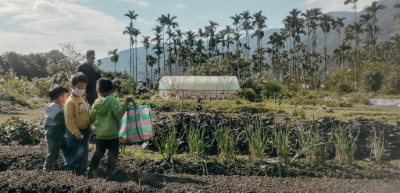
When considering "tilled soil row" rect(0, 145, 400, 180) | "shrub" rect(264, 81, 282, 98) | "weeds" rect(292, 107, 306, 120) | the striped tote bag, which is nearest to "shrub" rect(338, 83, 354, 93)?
"shrub" rect(264, 81, 282, 98)

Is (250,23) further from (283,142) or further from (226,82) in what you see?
(283,142)

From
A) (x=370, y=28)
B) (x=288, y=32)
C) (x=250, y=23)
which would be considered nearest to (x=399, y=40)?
(x=370, y=28)

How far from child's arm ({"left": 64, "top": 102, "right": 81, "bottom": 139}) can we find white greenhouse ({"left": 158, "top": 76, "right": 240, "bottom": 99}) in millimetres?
23301

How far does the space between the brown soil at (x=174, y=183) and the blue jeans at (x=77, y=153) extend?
12.1 inches

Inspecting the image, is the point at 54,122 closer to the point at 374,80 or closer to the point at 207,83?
the point at 207,83

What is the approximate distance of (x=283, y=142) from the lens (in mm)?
5551

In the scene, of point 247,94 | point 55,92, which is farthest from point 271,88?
point 55,92

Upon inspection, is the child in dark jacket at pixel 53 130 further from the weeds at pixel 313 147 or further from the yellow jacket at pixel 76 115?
the weeds at pixel 313 147

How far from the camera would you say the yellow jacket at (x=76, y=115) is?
4949 mm

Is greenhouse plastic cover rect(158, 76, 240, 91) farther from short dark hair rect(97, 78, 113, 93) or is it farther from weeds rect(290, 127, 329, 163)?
short dark hair rect(97, 78, 113, 93)

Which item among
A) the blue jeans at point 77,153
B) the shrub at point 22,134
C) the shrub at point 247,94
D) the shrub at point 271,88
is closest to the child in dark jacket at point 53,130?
the blue jeans at point 77,153

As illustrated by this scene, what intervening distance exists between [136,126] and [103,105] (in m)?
0.46

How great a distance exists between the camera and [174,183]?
4.47m

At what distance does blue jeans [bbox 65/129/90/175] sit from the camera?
5.14 m
